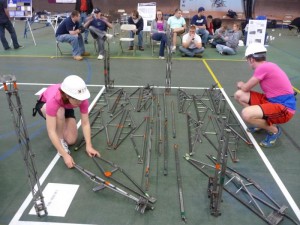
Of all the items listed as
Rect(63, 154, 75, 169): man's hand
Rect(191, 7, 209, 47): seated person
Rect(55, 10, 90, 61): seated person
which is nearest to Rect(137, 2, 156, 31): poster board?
Rect(191, 7, 209, 47): seated person

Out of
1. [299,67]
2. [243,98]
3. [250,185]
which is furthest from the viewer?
[299,67]

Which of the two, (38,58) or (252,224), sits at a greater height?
(38,58)

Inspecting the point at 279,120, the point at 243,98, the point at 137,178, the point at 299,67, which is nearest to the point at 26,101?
the point at 137,178

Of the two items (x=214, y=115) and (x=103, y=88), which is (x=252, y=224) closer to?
(x=214, y=115)

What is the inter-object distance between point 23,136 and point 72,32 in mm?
6785

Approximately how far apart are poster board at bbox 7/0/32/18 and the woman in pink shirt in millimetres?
9147

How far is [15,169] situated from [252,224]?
2848mm

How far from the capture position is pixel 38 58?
9.03 m

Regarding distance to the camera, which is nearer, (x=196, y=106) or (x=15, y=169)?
(x=15, y=169)

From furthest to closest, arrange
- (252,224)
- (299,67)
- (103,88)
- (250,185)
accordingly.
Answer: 1. (299,67)
2. (103,88)
3. (250,185)
4. (252,224)

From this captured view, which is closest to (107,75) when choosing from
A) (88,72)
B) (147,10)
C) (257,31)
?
(88,72)

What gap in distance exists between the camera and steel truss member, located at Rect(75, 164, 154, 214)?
296 cm

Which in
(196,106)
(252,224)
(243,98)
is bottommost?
(252,224)

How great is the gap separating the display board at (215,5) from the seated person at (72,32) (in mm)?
10535
